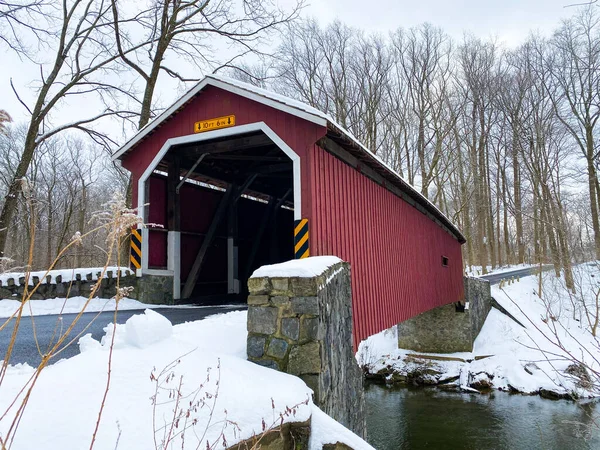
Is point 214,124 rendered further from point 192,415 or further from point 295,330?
point 192,415

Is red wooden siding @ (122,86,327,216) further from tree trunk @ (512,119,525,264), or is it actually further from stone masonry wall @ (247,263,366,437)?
tree trunk @ (512,119,525,264)

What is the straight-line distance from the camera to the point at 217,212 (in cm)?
820

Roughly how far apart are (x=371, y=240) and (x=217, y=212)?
3356 millimetres

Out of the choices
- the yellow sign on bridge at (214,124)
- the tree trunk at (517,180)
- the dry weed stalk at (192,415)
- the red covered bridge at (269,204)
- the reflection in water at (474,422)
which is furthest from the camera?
the tree trunk at (517,180)

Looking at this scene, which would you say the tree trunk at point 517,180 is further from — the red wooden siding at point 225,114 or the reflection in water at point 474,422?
the red wooden siding at point 225,114

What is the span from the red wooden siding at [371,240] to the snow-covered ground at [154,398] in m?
2.31

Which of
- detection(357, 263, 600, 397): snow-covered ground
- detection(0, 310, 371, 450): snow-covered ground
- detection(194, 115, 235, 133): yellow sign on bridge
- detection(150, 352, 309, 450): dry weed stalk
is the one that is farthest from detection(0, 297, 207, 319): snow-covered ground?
detection(357, 263, 600, 397): snow-covered ground

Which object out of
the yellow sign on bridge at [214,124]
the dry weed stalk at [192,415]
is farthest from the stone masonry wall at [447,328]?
the dry weed stalk at [192,415]

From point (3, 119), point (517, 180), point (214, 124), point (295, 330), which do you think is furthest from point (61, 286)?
point (517, 180)

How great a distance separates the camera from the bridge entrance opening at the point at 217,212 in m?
6.71

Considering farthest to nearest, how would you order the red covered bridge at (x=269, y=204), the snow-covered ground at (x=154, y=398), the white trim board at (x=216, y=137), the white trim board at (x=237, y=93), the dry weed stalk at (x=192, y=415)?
the red covered bridge at (x=269, y=204) < the white trim board at (x=216, y=137) < the white trim board at (x=237, y=93) < the dry weed stalk at (x=192, y=415) < the snow-covered ground at (x=154, y=398)

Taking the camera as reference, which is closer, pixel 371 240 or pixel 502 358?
pixel 371 240

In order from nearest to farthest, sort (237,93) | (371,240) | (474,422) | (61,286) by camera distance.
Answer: (237,93) → (371,240) → (61,286) → (474,422)

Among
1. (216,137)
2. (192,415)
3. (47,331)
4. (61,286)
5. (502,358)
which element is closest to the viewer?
(192,415)
